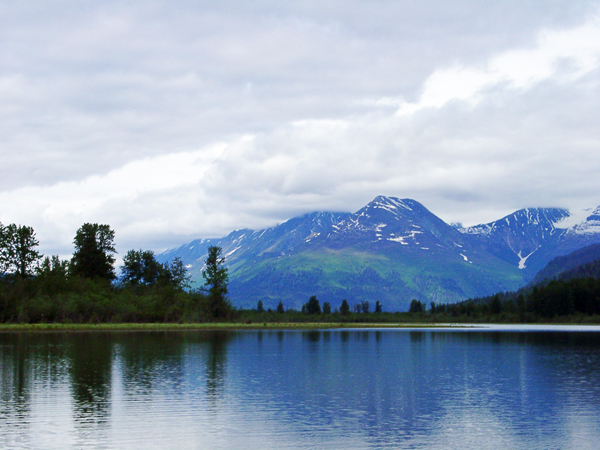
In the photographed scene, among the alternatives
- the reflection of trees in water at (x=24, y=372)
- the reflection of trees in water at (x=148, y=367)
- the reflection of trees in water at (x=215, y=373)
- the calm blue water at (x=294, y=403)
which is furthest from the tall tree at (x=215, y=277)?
the calm blue water at (x=294, y=403)

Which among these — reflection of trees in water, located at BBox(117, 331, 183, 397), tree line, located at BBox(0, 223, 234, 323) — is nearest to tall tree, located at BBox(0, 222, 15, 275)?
tree line, located at BBox(0, 223, 234, 323)

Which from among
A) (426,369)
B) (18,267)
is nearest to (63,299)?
(18,267)

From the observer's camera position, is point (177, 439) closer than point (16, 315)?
Yes

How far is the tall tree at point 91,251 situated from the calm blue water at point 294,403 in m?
122

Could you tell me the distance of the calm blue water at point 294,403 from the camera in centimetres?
3341

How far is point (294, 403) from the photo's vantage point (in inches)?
1734

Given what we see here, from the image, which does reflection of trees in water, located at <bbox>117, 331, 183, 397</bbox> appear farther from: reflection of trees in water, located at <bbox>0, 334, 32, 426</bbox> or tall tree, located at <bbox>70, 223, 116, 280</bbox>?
tall tree, located at <bbox>70, 223, 116, 280</bbox>

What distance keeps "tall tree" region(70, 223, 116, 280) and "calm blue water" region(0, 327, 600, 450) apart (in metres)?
122

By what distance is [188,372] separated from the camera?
202 ft

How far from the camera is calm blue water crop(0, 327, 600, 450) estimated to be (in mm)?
33406

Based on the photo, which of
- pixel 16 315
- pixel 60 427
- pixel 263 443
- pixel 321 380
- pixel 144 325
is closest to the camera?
pixel 263 443

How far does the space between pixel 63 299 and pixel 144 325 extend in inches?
839

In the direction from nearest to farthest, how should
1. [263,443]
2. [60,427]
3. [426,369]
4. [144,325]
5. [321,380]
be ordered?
[263,443] < [60,427] < [321,380] < [426,369] < [144,325]

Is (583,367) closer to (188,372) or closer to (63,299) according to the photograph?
(188,372)
